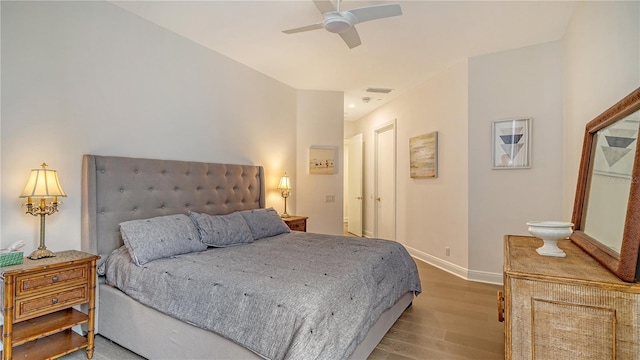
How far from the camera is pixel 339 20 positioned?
219 centimetres

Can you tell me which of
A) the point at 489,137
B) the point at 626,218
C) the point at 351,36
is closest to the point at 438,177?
the point at 489,137

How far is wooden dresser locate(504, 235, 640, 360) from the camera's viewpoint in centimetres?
109

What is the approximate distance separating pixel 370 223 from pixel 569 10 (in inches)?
182

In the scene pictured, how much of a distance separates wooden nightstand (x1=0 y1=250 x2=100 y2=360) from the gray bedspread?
0.75 feet

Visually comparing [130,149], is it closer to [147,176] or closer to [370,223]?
[147,176]

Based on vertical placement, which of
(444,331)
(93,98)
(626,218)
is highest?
(93,98)

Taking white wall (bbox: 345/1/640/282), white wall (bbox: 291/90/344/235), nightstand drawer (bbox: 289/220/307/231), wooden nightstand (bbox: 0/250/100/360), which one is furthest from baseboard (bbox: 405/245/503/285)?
wooden nightstand (bbox: 0/250/100/360)

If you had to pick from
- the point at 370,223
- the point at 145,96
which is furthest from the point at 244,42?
the point at 370,223

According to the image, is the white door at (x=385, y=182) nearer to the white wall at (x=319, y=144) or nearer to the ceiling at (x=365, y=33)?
the white wall at (x=319, y=144)

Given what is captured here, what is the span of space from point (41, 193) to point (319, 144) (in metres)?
3.52

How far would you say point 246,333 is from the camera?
1.56 meters

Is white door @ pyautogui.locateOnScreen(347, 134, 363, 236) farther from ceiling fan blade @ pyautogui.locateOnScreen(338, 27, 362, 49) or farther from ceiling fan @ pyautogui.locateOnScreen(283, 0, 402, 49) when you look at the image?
ceiling fan @ pyautogui.locateOnScreen(283, 0, 402, 49)

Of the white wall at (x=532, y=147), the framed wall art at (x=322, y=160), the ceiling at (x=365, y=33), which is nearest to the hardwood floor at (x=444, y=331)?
the white wall at (x=532, y=147)

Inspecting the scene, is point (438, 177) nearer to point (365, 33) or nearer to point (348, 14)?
point (365, 33)
